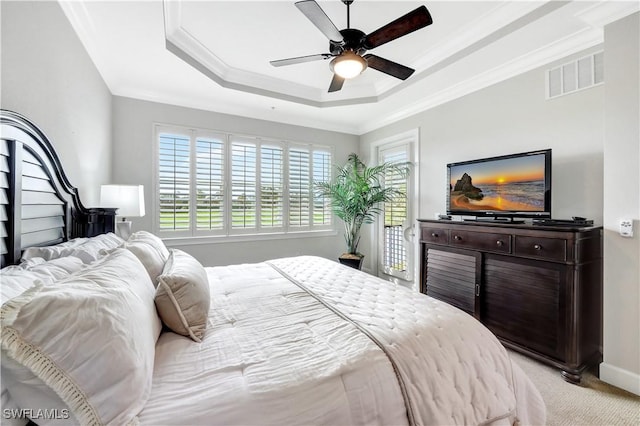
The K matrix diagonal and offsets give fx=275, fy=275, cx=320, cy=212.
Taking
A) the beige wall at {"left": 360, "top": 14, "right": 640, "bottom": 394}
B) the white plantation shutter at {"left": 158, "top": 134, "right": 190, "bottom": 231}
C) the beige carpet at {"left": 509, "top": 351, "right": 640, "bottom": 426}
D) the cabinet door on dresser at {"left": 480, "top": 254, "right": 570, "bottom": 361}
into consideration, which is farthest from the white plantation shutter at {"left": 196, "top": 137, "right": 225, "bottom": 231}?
the beige carpet at {"left": 509, "top": 351, "right": 640, "bottom": 426}

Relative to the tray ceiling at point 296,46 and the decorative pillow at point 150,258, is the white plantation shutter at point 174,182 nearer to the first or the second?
the tray ceiling at point 296,46

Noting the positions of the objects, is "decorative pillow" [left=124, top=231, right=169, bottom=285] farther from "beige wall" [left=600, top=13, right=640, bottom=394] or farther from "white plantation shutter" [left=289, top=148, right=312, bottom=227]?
"beige wall" [left=600, top=13, right=640, bottom=394]

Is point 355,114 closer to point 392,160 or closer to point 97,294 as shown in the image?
point 392,160

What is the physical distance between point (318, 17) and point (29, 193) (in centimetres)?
187

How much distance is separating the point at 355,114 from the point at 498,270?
118 inches

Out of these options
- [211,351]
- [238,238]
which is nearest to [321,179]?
[238,238]

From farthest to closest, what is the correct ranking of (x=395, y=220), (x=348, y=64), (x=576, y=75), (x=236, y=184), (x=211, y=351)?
(x=395, y=220)
(x=236, y=184)
(x=576, y=75)
(x=348, y=64)
(x=211, y=351)

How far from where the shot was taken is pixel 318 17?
174 cm

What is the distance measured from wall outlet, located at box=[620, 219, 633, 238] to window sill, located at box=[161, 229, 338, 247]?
3513 millimetres

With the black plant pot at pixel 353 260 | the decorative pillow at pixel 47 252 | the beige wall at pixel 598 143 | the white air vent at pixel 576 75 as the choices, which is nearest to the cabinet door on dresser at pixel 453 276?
the beige wall at pixel 598 143

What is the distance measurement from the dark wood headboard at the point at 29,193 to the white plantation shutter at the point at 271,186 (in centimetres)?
247

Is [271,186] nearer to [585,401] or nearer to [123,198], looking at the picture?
[123,198]

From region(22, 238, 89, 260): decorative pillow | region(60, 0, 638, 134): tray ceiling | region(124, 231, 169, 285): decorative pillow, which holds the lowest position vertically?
region(124, 231, 169, 285): decorative pillow

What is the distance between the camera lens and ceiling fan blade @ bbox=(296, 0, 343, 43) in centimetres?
162
